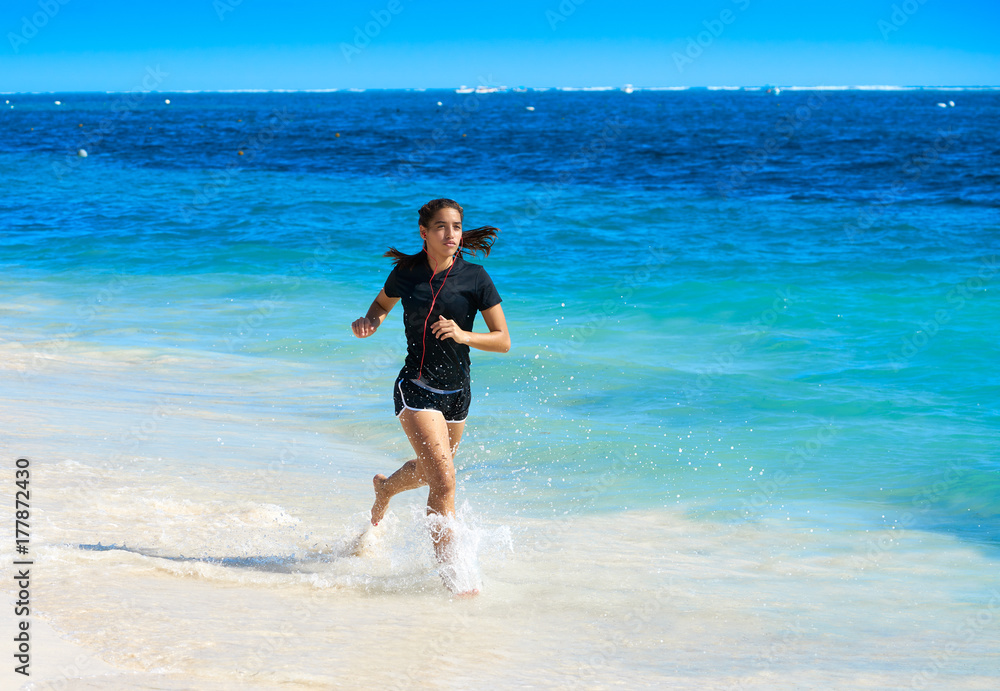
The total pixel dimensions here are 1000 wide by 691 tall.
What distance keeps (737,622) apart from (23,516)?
3756 mm

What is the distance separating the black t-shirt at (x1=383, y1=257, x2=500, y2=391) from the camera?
4270mm

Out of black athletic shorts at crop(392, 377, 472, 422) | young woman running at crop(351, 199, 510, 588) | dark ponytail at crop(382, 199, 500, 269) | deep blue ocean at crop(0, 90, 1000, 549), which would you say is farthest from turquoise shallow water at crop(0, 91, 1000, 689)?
dark ponytail at crop(382, 199, 500, 269)

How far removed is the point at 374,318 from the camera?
4.42 m

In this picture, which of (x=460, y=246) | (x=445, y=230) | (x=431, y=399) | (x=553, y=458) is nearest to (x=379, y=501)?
(x=431, y=399)

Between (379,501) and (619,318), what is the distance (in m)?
8.23

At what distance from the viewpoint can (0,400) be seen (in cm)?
729

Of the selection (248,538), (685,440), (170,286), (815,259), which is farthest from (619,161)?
(248,538)

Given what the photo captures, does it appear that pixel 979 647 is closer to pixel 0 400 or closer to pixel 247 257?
pixel 0 400

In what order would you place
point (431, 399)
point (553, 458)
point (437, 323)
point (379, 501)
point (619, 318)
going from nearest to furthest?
point (437, 323) < point (431, 399) < point (379, 501) < point (553, 458) < point (619, 318)

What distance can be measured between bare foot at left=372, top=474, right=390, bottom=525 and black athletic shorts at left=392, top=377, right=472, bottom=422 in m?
0.61

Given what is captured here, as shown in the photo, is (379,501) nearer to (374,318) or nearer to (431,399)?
(431,399)

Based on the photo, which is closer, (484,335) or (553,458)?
(484,335)

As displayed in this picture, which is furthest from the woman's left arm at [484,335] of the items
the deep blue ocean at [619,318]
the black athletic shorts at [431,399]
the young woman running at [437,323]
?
the deep blue ocean at [619,318]

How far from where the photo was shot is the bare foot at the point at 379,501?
490 cm
